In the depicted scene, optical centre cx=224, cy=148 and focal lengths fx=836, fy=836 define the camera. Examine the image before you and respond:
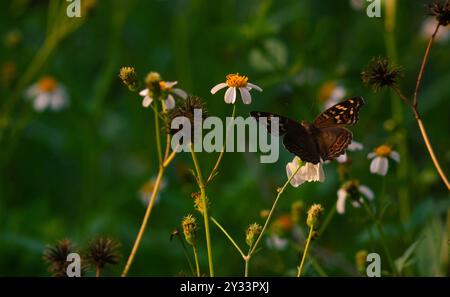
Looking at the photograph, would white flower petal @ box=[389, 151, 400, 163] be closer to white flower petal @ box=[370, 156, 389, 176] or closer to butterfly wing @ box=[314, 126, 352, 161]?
white flower petal @ box=[370, 156, 389, 176]

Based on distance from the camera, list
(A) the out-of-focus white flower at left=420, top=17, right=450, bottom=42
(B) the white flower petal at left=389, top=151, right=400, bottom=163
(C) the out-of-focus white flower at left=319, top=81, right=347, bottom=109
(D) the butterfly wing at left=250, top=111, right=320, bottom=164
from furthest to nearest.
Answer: (A) the out-of-focus white flower at left=420, top=17, right=450, bottom=42 < (C) the out-of-focus white flower at left=319, top=81, right=347, bottom=109 < (B) the white flower petal at left=389, top=151, right=400, bottom=163 < (D) the butterfly wing at left=250, top=111, right=320, bottom=164

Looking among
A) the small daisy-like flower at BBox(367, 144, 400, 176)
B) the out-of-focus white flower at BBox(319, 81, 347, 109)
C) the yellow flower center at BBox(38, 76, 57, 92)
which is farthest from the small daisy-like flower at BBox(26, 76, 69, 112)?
the small daisy-like flower at BBox(367, 144, 400, 176)

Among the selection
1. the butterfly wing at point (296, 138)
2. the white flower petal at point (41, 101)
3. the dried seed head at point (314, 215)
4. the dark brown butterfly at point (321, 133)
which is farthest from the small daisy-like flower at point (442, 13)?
the white flower petal at point (41, 101)

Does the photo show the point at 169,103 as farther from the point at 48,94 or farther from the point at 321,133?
the point at 48,94

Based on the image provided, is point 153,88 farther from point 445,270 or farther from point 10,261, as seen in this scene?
point 10,261

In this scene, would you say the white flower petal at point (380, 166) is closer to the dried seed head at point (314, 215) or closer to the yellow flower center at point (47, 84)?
the dried seed head at point (314, 215)
